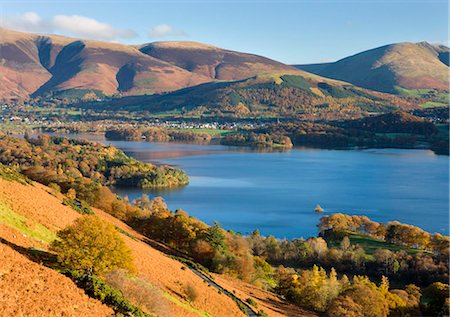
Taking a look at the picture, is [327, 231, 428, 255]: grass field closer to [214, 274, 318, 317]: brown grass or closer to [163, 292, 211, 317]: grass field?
[214, 274, 318, 317]: brown grass

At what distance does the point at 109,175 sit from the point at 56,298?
95.5 meters

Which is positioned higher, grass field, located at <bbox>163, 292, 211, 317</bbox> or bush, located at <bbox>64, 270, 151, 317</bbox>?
bush, located at <bbox>64, 270, 151, 317</bbox>

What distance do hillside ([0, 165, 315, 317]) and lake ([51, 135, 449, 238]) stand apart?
128ft

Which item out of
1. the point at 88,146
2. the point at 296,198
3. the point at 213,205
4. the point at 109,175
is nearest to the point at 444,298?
the point at 213,205

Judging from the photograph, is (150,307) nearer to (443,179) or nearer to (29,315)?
(29,315)

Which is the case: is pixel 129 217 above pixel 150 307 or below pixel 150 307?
below

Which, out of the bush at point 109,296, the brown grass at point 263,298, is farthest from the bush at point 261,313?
the bush at point 109,296

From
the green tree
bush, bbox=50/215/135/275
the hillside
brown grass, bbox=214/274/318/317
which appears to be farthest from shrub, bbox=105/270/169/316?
the green tree

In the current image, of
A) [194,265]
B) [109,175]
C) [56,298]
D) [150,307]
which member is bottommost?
[109,175]

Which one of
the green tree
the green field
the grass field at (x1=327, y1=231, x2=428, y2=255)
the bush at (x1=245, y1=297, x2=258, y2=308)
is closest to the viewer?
the green field

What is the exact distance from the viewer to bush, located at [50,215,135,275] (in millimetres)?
19125

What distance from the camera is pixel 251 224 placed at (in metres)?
72.1

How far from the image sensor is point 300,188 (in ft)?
336

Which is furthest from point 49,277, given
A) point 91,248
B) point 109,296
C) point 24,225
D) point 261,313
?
point 261,313
